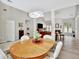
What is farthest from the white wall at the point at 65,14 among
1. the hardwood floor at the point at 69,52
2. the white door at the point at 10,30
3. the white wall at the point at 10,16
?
the white door at the point at 10,30

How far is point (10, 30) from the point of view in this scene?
7668 mm

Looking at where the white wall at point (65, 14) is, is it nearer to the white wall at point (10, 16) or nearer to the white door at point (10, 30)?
the white wall at point (10, 16)

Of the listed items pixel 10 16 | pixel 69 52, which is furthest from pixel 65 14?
pixel 69 52

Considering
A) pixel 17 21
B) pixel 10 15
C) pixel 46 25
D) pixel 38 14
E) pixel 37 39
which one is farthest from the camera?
pixel 46 25

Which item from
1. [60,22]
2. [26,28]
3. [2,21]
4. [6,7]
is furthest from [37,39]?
[60,22]

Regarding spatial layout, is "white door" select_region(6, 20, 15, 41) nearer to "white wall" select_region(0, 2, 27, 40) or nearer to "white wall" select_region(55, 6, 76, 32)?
"white wall" select_region(0, 2, 27, 40)

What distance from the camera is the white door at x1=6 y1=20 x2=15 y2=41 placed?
740 centimetres

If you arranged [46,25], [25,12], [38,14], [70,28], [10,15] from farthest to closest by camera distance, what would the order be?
[70,28]
[46,25]
[25,12]
[10,15]
[38,14]

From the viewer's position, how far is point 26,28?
9344 millimetres

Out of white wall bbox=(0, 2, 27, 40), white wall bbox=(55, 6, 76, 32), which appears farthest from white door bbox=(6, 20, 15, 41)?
white wall bbox=(55, 6, 76, 32)

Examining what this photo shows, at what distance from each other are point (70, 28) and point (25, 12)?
780 cm

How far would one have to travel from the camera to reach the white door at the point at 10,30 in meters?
7.40

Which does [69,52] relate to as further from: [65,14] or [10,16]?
[65,14]

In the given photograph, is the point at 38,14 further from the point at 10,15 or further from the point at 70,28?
the point at 70,28
